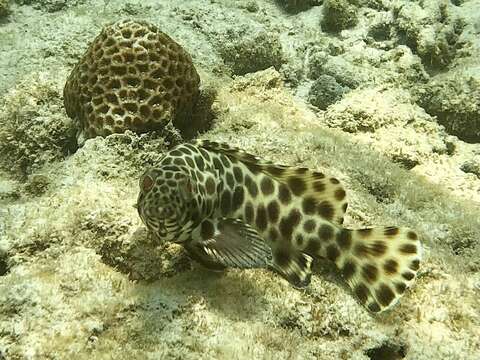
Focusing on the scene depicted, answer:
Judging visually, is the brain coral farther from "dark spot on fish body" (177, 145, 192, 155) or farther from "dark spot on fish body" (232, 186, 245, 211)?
"dark spot on fish body" (232, 186, 245, 211)


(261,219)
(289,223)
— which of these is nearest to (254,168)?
(261,219)

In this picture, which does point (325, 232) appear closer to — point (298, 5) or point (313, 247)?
point (313, 247)

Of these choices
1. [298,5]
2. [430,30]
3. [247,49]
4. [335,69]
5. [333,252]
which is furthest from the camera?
[298,5]

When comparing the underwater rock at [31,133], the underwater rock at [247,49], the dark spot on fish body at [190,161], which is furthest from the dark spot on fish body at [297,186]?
the underwater rock at [247,49]

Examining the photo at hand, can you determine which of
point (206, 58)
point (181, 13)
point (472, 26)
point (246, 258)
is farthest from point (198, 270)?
point (472, 26)

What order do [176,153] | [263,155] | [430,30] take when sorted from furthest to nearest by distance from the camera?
[430,30], [263,155], [176,153]
